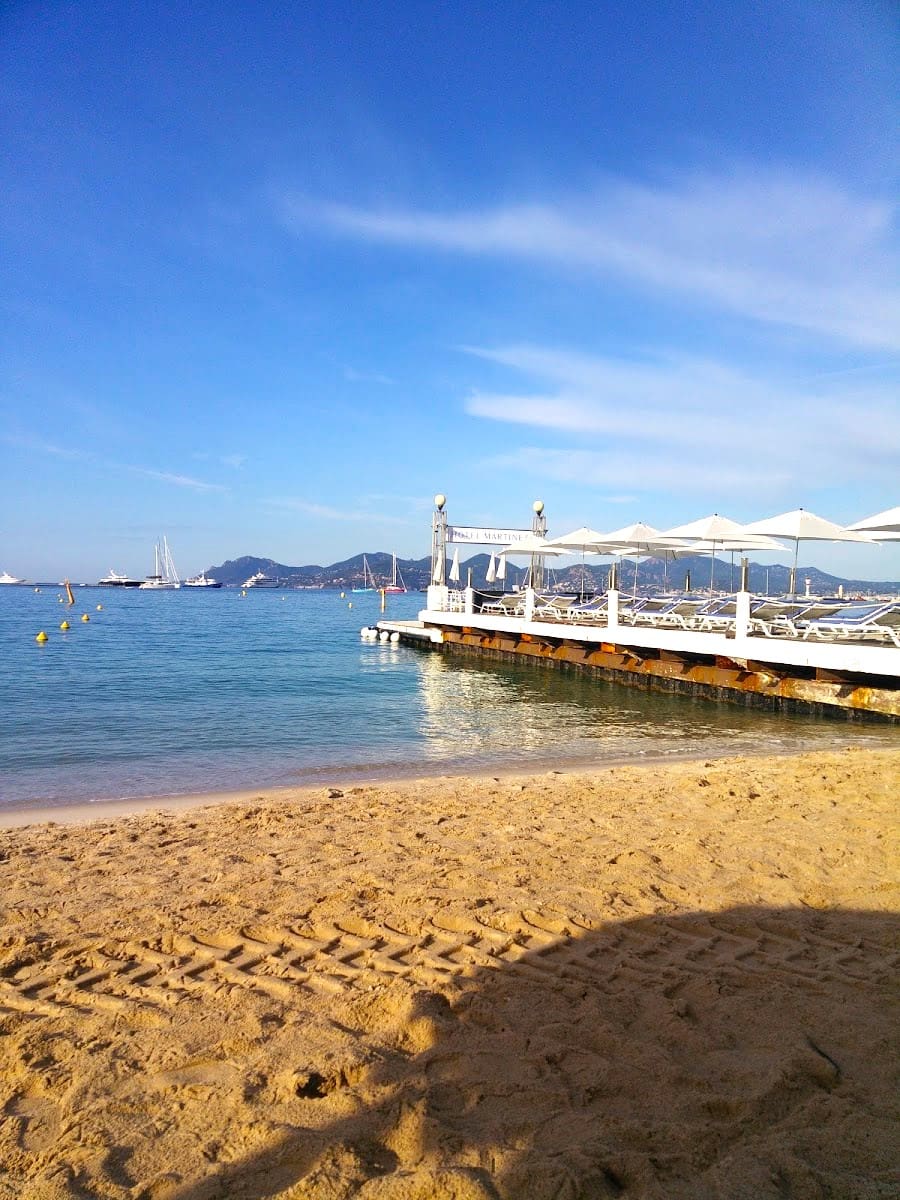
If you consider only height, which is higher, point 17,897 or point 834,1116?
point 834,1116

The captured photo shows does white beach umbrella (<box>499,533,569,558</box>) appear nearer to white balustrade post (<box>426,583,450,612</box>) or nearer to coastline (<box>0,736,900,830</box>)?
white balustrade post (<box>426,583,450,612</box>)

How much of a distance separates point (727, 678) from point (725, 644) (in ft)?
2.62

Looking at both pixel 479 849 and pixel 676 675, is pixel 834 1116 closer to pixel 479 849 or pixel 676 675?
pixel 479 849

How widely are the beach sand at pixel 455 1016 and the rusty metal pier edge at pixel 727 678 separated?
9089 mm

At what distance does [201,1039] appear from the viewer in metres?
3.11

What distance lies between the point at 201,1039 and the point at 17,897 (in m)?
2.44

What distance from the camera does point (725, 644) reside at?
16297 millimetres

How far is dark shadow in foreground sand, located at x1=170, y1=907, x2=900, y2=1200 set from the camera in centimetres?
224

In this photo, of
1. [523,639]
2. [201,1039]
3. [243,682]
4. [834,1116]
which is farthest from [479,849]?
[523,639]

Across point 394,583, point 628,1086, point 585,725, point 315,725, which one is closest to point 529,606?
point 585,725

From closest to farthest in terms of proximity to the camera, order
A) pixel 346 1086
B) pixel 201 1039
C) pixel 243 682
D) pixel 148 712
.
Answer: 1. pixel 346 1086
2. pixel 201 1039
3. pixel 148 712
4. pixel 243 682

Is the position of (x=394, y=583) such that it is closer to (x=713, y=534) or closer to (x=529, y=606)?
(x=529, y=606)

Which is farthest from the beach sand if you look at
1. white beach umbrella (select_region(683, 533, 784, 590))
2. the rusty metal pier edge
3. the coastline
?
white beach umbrella (select_region(683, 533, 784, 590))

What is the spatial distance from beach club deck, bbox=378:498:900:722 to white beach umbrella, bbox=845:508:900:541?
1660 millimetres
